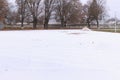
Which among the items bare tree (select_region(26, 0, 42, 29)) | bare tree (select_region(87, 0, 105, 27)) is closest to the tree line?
bare tree (select_region(26, 0, 42, 29))

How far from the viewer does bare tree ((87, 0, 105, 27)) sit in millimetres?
51094

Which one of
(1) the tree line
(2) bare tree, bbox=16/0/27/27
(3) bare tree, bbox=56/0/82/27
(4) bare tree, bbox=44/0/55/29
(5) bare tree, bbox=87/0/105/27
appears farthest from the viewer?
(5) bare tree, bbox=87/0/105/27

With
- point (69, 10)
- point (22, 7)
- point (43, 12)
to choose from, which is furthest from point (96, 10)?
point (22, 7)

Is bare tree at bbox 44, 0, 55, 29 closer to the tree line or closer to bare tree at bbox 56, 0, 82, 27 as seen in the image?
the tree line

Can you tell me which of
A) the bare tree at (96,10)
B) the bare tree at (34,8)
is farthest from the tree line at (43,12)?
the bare tree at (96,10)

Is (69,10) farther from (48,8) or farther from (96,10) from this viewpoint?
(96,10)

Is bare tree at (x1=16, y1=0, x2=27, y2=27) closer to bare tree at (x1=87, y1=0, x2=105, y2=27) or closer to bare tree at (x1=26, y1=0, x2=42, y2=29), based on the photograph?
bare tree at (x1=26, y1=0, x2=42, y2=29)

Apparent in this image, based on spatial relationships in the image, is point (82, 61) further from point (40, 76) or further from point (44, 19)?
point (44, 19)

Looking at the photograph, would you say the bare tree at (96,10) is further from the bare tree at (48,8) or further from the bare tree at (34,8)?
the bare tree at (34,8)

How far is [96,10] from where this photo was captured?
5081cm

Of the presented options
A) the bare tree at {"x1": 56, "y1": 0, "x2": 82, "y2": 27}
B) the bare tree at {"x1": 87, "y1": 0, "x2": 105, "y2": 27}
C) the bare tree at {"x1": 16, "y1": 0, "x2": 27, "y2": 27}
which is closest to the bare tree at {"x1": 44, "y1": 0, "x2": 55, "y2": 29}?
the bare tree at {"x1": 56, "y1": 0, "x2": 82, "y2": 27}

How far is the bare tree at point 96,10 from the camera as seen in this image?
168ft

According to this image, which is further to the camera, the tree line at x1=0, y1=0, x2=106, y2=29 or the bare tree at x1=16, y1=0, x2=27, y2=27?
the tree line at x1=0, y1=0, x2=106, y2=29

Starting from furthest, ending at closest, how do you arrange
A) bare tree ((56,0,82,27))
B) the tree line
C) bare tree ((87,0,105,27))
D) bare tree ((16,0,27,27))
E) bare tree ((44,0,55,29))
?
bare tree ((87,0,105,27)), bare tree ((56,0,82,27)), bare tree ((44,0,55,29)), the tree line, bare tree ((16,0,27,27))
